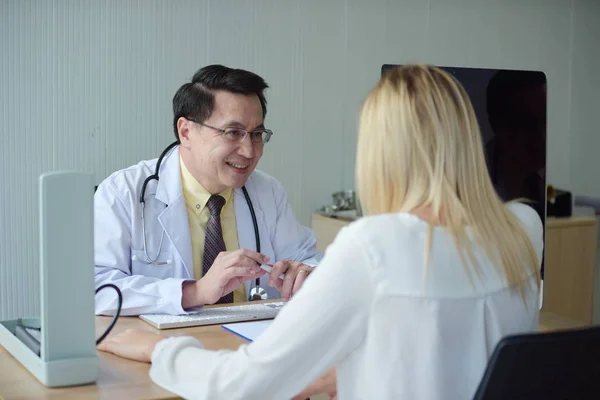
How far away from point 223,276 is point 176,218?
0.40 meters

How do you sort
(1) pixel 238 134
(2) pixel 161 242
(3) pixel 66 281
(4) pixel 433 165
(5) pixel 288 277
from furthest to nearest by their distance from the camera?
1. (1) pixel 238 134
2. (2) pixel 161 242
3. (5) pixel 288 277
4. (3) pixel 66 281
5. (4) pixel 433 165

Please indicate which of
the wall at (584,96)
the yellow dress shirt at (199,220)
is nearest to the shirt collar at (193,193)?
the yellow dress shirt at (199,220)

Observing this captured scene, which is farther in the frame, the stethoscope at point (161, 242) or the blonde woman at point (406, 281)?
the stethoscope at point (161, 242)

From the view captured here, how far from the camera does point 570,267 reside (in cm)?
401

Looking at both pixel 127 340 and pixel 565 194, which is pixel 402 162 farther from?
pixel 565 194

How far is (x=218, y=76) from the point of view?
2.32 m

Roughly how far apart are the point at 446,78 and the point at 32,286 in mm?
2375

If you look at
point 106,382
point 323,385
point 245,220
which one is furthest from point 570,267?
point 106,382

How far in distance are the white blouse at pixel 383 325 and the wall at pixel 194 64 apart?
2.15 metres

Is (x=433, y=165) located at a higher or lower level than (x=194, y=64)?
lower

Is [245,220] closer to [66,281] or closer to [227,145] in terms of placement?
[227,145]

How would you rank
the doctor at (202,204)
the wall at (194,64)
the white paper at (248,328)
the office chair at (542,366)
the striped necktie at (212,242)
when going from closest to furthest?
the office chair at (542,366) → the white paper at (248,328) → the doctor at (202,204) → the striped necktie at (212,242) → the wall at (194,64)

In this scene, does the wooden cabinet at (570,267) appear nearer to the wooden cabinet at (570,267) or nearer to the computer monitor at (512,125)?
the wooden cabinet at (570,267)

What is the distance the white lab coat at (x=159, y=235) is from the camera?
6.35 ft
